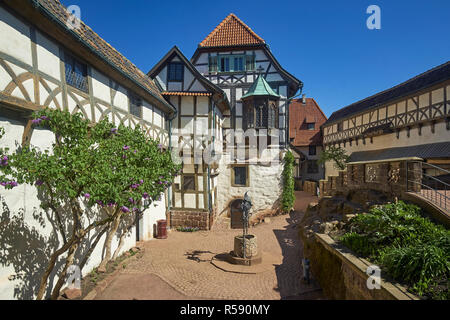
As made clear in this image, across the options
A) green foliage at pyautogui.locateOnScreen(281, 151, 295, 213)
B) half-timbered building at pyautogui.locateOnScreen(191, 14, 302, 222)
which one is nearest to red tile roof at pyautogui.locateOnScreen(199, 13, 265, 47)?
half-timbered building at pyautogui.locateOnScreen(191, 14, 302, 222)

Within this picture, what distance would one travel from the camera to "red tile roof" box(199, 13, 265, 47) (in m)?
16.7

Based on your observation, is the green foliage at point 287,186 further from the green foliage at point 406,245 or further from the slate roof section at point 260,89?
the green foliage at point 406,245

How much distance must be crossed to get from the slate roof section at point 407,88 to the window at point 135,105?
16.5 m

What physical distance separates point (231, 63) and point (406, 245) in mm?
15076

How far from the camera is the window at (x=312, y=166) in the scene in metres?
26.9

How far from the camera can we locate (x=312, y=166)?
27.1 m

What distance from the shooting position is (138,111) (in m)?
9.87

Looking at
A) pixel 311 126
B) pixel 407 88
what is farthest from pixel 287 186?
pixel 311 126

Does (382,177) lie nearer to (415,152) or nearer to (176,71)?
(415,152)

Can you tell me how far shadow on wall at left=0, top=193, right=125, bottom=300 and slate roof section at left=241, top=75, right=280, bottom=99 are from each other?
12.5 metres

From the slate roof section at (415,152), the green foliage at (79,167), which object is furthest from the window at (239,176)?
the green foliage at (79,167)

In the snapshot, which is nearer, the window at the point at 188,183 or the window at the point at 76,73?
the window at the point at 76,73
